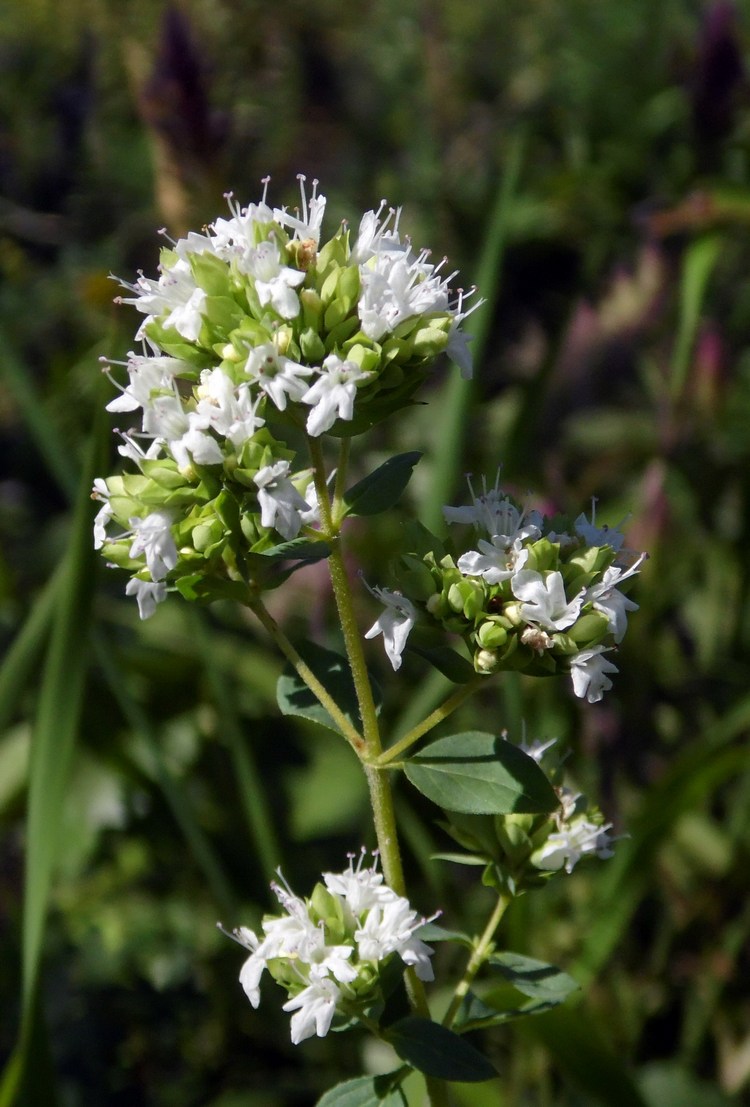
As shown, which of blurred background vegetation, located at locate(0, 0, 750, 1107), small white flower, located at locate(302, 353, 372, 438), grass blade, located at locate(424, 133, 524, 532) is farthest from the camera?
grass blade, located at locate(424, 133, 524, 532)

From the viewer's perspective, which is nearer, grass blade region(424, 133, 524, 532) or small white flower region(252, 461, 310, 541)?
small white flower region(252, 461, 310, 541)

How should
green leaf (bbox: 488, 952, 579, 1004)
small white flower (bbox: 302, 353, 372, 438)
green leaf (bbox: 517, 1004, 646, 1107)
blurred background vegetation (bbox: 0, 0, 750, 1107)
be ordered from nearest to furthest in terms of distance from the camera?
1. small white flower (bbox: 302, 353, 372, 438)
2. green leaf (bbox: 488, 952, 579, 1004)
3. green leaf (bbox: 517, 1004, 646, 1107)
4. blurred background vegetation (bbox: 0, 0, 750, 1107)

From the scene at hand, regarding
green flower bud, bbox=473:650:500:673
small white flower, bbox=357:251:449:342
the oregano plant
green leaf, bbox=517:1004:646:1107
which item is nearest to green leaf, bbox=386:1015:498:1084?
the oregano plant

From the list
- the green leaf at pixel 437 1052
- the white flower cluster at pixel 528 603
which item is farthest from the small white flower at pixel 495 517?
the green leaf at pixel 437 1052

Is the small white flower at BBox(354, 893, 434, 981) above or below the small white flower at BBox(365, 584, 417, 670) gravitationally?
below

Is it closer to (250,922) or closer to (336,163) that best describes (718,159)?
(336,163)

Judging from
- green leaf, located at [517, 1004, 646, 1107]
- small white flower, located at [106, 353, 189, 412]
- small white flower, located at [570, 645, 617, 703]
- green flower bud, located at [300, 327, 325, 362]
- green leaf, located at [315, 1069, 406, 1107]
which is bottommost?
green leaf, located at [517, 1004, 646, 1107]

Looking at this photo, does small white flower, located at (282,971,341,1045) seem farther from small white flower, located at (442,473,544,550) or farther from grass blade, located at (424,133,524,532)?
grass blade, located at (424,133,524,532)
